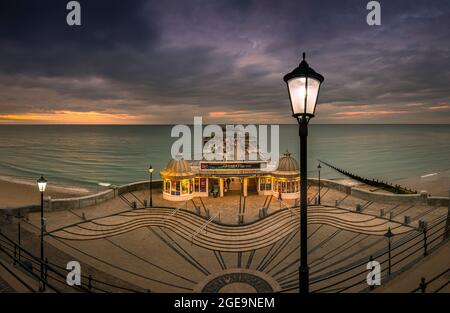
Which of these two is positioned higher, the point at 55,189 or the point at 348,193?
the point at 348,193

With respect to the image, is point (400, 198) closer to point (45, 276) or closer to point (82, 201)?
point (45, 276)

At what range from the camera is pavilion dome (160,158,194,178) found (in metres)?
26.5

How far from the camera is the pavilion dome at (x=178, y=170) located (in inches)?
1043

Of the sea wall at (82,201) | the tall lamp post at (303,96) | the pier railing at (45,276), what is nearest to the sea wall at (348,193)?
the sea wall at (82,201)

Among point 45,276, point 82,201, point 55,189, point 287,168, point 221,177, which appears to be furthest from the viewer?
point 55,189

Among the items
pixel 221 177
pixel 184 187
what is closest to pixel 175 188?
pixel 184 187

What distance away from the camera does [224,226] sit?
67.5ft

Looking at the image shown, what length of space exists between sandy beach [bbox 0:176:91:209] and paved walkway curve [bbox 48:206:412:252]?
64.7 feet

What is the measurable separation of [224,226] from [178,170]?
28.1ft

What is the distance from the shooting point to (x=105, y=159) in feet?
265

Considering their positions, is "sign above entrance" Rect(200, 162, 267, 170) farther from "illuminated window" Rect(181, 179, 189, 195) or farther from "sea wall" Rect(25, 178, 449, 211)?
"sea wall" Rect(25, 178, 449, 211)

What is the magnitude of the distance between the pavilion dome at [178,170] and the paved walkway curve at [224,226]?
12.9 ft
